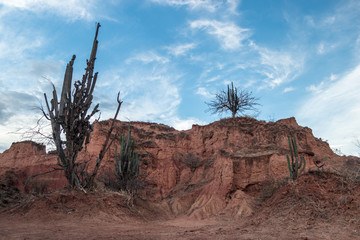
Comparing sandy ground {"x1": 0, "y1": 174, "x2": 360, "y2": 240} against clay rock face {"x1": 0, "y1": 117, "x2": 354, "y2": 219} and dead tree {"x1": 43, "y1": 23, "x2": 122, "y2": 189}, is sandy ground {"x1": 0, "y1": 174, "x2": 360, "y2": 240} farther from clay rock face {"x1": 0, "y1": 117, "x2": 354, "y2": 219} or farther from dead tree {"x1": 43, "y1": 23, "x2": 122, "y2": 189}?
clay rock face {"x1": 0, "y1": 117, "x2": 354, "y2": 219}

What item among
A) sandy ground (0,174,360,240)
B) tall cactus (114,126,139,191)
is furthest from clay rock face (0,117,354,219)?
sandy ground (0,174,360,240)

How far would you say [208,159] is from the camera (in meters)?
24.9

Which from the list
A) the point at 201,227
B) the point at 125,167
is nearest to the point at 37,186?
the point at 125,167

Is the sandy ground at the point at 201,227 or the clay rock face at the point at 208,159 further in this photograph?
the clay rock face at the point at 208,159

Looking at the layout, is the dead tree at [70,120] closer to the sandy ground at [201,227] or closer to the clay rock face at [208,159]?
the sandy ground at [201,227]

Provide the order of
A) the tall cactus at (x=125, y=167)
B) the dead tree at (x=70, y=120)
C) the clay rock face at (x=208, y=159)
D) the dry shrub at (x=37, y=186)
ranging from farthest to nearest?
1. the dry shrub at (x=37, y=186)
2. the clay rock face at (x=208, y=159)
3. the tall cactus at (x=125, y=167)
4. the dead tree at (x=70, y=120)

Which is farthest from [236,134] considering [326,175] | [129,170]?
[326,175]

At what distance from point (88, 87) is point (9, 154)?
2370 centimetres

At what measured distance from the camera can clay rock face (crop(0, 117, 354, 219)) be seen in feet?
60.4

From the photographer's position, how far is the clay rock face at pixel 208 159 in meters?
18.4

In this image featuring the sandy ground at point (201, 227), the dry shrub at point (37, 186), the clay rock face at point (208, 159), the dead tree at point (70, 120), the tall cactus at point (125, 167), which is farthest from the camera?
the dry shrub at point (37, 186)

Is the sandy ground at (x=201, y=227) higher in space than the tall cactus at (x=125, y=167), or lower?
lower

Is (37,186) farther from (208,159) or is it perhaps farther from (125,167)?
(208,159)

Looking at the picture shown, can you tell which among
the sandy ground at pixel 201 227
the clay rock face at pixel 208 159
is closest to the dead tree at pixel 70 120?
the sandy ground at pixel 201 227
